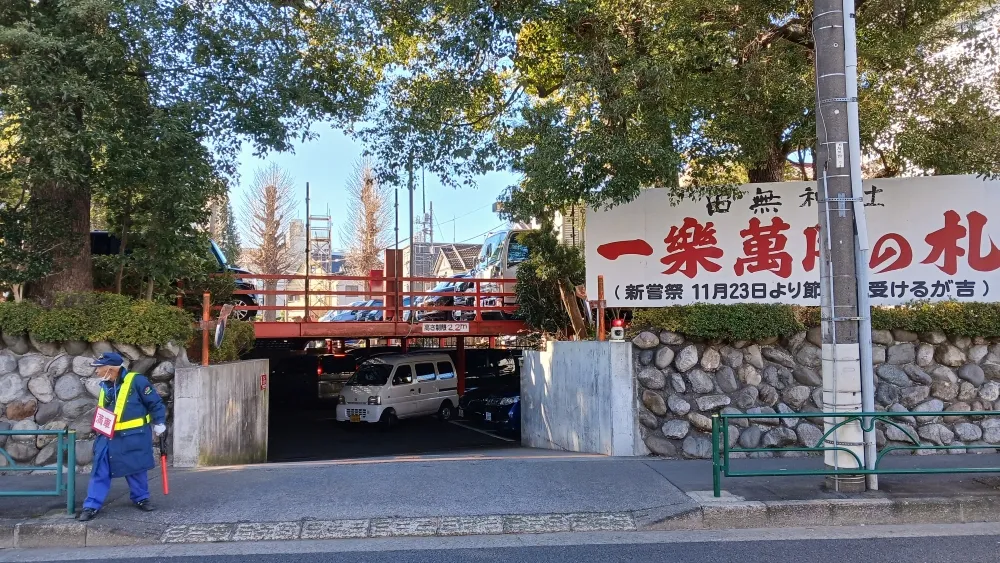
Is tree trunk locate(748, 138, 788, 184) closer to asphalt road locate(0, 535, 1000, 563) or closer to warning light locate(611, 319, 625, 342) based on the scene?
warning light locate(611, 319, 625, 342)

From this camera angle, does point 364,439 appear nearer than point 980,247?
No

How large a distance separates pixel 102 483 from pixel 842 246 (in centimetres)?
718

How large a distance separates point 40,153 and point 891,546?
9464 millimetres

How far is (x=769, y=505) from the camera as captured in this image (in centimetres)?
631

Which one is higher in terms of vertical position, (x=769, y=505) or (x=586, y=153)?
(x=586, y=153)

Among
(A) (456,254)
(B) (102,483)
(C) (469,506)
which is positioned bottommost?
(C) (469,506)

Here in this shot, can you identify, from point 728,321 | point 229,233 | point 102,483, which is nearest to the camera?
point 102,483

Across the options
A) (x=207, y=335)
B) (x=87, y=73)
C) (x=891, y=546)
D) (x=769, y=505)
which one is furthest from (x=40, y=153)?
(x=891, y=546)

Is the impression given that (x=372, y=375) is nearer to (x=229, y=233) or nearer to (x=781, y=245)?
(x=781, y=245)

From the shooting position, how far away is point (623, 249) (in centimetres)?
1004

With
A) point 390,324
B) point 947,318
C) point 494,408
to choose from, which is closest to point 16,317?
point 390,324

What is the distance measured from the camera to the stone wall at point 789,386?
30.3 ft

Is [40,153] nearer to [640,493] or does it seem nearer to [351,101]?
[351,101]

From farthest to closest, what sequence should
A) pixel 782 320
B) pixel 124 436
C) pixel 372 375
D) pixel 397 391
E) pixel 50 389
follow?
pixel 372 375 < pixel 397 391 < pixel 782 320 < pixel 50 389 < pixel 124 436
